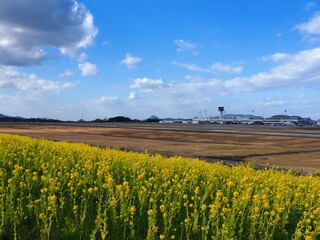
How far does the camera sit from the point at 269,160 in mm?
19391

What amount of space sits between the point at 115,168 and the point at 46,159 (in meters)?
2.22

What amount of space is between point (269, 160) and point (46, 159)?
1228 cm

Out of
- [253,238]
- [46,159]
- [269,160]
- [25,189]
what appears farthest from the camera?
[269,160]

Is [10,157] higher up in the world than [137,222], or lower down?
higher up

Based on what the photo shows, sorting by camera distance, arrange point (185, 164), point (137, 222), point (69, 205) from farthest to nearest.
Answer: point (185, 164), point (69, 205), point (137, 222)

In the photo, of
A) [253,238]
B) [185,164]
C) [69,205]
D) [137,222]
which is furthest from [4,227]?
[185,164]

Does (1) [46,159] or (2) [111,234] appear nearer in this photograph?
(2) [111,234]

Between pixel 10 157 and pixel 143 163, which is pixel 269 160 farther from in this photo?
pixel 10 157

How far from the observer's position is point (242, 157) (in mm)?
20484

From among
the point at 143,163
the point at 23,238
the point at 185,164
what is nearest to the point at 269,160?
the point at 185,164

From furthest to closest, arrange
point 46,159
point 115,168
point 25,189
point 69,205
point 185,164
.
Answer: point 185,164 → point 46,159 → point 115,168 → point 25,189 → point 69,205

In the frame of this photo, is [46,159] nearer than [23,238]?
No

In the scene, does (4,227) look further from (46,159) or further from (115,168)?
(46,159)

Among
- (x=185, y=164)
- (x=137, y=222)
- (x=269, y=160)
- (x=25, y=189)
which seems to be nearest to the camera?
(x=137, y=222)
